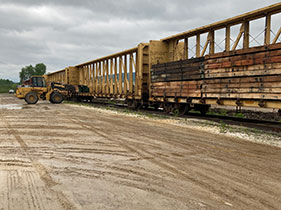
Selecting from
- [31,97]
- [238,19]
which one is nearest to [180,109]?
[238,19]

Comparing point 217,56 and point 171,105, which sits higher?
point 217,56

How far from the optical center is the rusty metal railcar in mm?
7660

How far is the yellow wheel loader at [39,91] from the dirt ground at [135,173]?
15.2m

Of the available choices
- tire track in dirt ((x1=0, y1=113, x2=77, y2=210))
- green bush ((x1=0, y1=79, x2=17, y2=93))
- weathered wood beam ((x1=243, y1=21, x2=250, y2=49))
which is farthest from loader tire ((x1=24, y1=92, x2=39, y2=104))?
green bush ((x1=0, y1=79, x2=17, y2=93))

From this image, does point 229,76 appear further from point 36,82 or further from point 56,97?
point 36,82

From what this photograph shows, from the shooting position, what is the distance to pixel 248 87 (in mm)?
8078

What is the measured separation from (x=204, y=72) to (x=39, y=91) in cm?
1637

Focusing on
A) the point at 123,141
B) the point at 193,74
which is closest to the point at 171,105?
the point at 193,74

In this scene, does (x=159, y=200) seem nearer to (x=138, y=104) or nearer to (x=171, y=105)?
(x=171, y=105)

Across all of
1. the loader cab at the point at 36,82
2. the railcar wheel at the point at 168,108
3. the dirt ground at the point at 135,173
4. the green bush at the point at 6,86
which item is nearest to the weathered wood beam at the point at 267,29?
the dirt ground at the point at 135,173

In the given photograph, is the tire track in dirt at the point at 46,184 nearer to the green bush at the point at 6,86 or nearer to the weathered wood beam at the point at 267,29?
the weathered wood beam at the point at 267,29

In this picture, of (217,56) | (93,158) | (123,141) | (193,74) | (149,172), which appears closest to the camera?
(149,172)

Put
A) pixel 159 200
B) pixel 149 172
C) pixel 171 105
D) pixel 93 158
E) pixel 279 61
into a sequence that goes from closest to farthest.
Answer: pixel 159 200
pixel 149 172
pixel 93 158
pixel 279 61
pixel 171 105

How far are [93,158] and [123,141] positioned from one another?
1528mm
